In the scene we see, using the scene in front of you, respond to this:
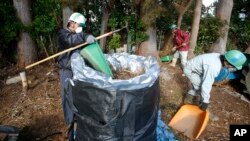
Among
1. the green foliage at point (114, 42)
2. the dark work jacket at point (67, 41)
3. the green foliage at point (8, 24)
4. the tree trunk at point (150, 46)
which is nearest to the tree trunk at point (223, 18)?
the tree trunk at point (150, 46)

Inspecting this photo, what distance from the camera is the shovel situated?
388cm

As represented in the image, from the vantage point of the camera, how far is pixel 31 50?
5.98 m

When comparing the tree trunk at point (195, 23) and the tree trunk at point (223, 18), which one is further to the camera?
the tree trunk at point (223, 18)

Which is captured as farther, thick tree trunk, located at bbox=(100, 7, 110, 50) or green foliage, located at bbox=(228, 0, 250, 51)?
green foliage, located at bbox=(228, 0, 250, 51)

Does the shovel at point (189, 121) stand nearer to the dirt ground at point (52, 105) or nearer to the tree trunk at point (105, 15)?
the dirt ground at point (52, 105)

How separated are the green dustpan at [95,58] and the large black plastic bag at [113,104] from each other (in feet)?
0.75

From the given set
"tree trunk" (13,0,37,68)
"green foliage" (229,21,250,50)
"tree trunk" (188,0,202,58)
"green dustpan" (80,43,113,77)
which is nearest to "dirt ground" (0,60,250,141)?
"tree trunk" (13,0,37,68)

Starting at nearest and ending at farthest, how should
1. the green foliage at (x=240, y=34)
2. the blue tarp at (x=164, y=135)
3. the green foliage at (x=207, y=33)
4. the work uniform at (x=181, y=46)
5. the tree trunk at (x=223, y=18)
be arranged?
1. the blue tarp at (x=164, y=135)
2. the work uniform at (x=181, y=46)
3. the tree trunk at (x=223, y=18)
4. the green foliage at (x=207, y=33)
5. the green foliage at (x=240, y=34)

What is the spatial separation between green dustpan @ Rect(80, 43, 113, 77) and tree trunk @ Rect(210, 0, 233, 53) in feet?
17.7

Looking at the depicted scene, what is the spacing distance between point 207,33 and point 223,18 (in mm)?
630

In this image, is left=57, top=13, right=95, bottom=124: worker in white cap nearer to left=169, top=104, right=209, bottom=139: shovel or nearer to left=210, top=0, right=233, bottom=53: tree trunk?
left=169, top=104, right=209, bottom=139: shovel

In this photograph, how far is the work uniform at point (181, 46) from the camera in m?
6.67

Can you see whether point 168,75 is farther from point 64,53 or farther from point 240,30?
point 240,30

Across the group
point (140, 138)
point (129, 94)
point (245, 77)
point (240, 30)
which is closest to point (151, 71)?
point (129, 94)
